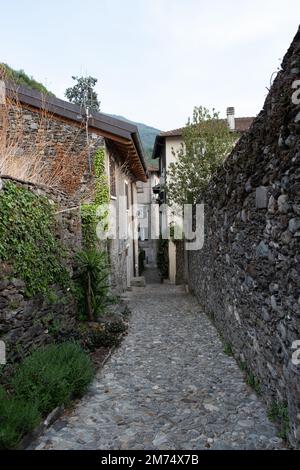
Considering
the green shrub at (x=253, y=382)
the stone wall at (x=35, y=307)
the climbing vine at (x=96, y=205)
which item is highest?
the climbing vine at (x=96, y=205)

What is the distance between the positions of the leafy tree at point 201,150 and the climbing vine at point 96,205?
15.1 ft

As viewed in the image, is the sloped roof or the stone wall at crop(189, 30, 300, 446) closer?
the stone wall at crop(189, 30, 300, 446)

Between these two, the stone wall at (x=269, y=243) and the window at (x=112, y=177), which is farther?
the window at (x=112, y=177)

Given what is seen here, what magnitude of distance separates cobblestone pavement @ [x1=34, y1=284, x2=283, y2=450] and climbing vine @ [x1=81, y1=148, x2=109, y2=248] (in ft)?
9.67

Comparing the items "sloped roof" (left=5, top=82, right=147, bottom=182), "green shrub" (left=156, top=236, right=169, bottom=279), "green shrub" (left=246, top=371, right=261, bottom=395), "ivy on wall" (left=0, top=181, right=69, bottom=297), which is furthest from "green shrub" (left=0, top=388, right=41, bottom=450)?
"green shrub" (left=156, top=236, right=169, bottom=279)

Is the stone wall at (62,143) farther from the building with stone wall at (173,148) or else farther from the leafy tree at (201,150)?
the building with stone wall at (173,148)

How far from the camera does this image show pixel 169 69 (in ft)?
28.7

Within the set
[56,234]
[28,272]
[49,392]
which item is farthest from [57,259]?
[49,392]

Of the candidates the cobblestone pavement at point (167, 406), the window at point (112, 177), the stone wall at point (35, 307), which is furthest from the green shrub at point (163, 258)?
the cobblestone pavement at point (167, 406)

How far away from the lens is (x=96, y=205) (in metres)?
8.66

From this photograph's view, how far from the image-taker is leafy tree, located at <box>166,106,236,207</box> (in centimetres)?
1278

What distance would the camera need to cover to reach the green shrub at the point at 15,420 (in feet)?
8.60

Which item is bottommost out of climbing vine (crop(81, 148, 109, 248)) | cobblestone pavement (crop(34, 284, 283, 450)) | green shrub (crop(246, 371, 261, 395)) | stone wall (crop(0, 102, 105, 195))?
cobblestone pavement (crop(34, 284, 283, 450))

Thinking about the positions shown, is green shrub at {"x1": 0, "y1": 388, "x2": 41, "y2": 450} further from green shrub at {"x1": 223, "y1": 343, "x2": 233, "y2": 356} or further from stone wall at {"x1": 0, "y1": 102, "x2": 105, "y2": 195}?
stone wall at {"x1": 0, "y1": 102, "x2": 105, "y2": 195}
